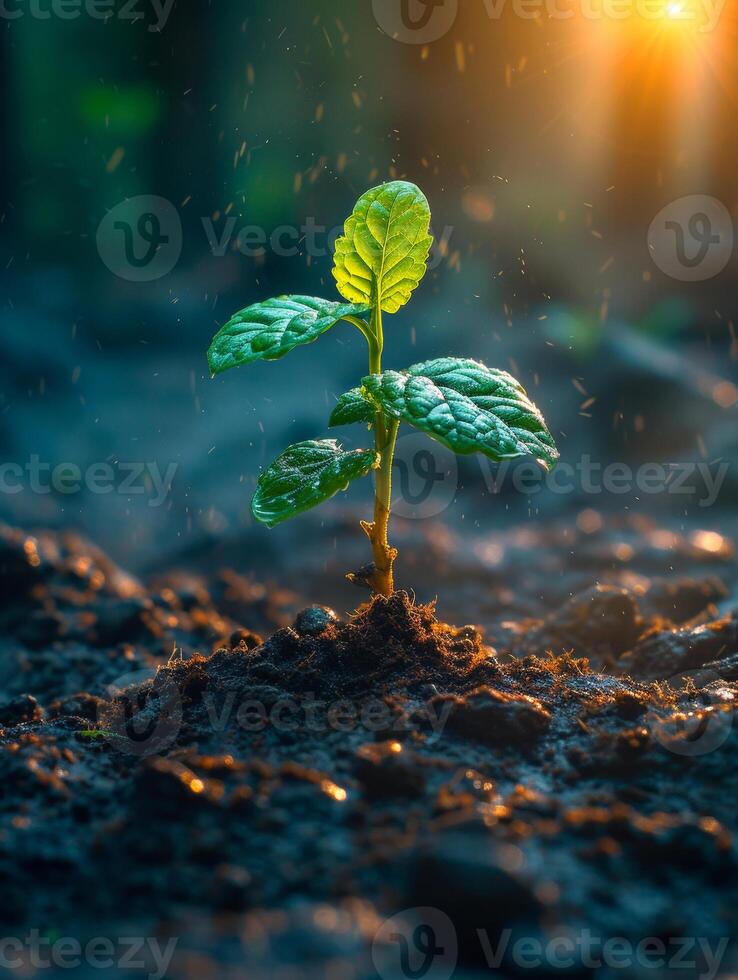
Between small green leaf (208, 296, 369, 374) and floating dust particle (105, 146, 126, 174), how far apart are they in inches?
95.2

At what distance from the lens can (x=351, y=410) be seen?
4.00ft

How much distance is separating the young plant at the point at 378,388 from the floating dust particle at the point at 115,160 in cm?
236

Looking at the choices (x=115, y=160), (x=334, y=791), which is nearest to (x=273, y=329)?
(x=334, y=791)

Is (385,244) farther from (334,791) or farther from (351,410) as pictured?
(334,791)

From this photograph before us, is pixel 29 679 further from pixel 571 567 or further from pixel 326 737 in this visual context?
pixel 571 567

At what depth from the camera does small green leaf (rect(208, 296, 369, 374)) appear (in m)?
1.14

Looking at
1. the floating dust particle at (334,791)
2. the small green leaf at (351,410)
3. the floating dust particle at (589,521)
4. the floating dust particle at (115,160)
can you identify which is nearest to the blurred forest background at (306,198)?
the floating dust particle at (115,160)

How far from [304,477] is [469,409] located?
28 centimetres

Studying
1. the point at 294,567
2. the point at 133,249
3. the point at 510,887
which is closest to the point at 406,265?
the point at 510,887

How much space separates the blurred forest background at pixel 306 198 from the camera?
10.3 ft

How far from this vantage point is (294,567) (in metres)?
2.59

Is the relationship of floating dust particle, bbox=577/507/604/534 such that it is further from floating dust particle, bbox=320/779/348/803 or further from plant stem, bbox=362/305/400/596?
floating dust particle, bbox=320/779/348/803

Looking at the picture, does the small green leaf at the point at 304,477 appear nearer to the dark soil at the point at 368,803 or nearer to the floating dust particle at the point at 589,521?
the dark soil at the point at 368,803

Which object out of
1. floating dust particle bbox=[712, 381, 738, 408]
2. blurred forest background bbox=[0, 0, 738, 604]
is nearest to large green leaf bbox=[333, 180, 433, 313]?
→ blurred forest background bbox=[0, 0, 738, 604]
